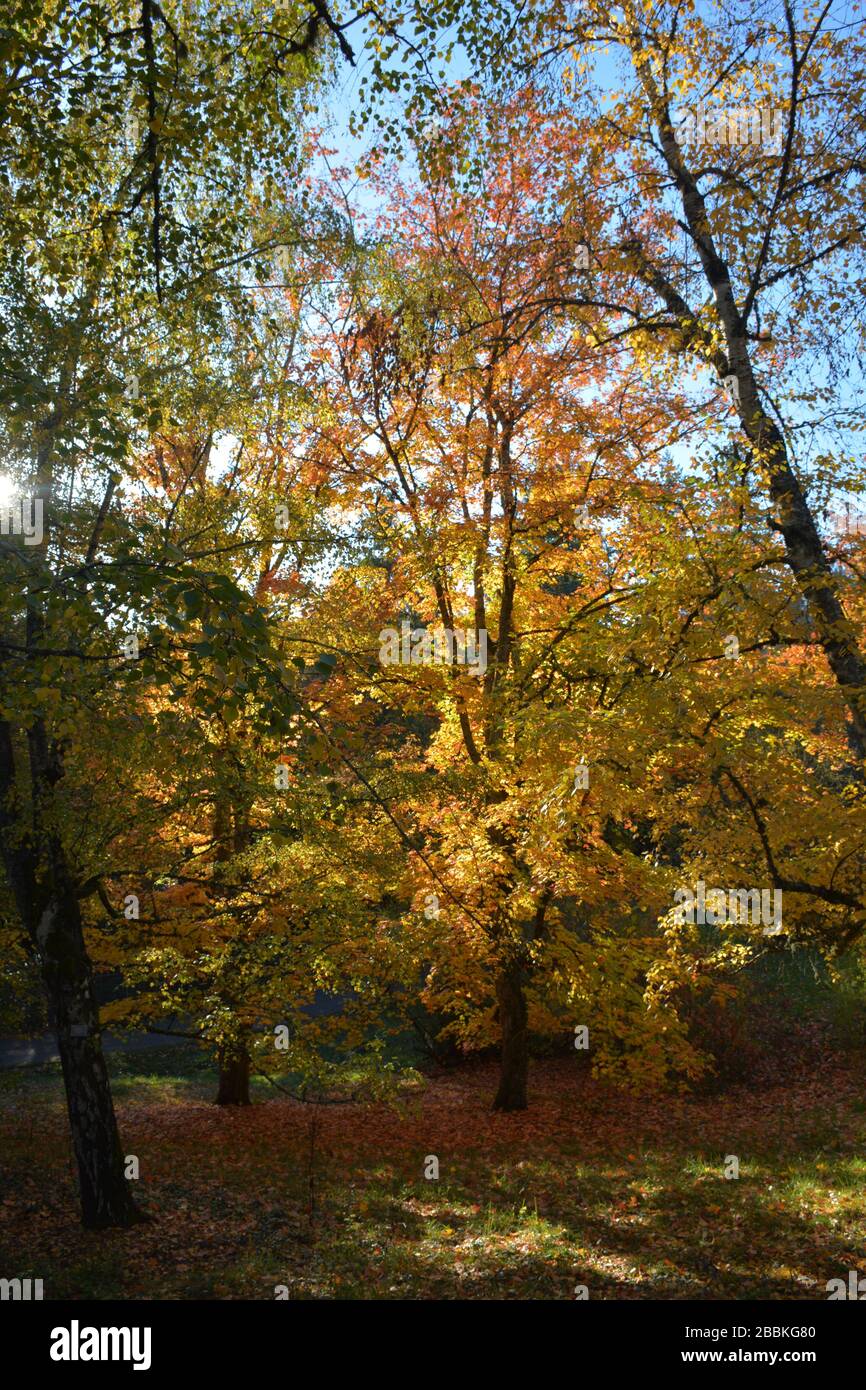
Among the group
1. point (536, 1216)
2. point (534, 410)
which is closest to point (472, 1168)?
point (536, 1216)

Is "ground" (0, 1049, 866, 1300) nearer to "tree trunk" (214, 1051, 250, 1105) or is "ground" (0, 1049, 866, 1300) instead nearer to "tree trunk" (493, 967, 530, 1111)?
"tree trunk" (214, 1051, 250, 1105)

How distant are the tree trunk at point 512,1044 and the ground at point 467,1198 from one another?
45 centimetres

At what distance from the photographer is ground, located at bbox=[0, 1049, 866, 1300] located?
704 cm

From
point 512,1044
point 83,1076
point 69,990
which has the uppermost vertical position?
point 69,990

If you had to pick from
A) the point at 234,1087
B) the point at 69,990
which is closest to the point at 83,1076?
the point at 69,990

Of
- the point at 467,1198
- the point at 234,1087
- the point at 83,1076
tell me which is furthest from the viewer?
the point at 234,1087

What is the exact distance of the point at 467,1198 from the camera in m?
9.84

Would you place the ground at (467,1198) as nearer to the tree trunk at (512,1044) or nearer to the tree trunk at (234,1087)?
the tree trunk at (234,1087)

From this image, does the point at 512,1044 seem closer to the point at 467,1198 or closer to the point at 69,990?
the point at 467,1198

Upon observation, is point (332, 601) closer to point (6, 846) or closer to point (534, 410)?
point (534, 410)

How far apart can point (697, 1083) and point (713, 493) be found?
12003mm

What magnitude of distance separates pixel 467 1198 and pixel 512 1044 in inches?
169

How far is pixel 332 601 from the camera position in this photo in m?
11.5

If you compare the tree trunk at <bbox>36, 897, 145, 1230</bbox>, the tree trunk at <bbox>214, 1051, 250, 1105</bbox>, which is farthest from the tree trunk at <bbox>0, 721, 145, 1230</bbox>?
the tree trunk at <bbox>214, 1051, 250, 1105</bbox>
